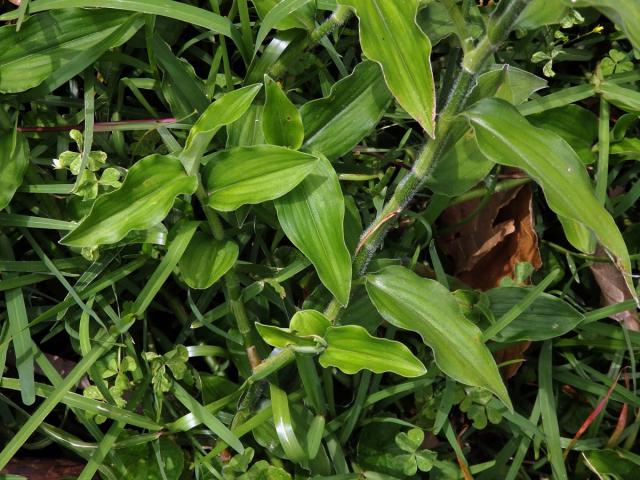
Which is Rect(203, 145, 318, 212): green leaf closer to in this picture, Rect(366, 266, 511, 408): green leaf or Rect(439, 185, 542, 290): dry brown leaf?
Rect(366, 266, 511, 408): green leaf

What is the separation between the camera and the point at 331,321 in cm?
118

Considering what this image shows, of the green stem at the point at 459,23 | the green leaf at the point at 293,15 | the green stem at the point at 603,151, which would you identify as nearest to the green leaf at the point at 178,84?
the green leaf at the point at 293,15

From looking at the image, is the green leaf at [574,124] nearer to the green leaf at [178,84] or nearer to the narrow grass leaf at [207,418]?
the green leaf at [178,84]

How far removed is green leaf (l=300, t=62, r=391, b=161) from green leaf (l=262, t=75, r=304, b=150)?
59 millimetres

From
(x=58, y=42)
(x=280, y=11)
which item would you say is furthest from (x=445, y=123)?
(x=58, y=42)

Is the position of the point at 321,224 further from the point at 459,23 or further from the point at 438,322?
the point at 459,23

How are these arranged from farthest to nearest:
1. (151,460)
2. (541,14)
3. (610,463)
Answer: (610,463)
(151,460)
(541,14)

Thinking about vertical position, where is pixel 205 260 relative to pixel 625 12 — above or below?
below

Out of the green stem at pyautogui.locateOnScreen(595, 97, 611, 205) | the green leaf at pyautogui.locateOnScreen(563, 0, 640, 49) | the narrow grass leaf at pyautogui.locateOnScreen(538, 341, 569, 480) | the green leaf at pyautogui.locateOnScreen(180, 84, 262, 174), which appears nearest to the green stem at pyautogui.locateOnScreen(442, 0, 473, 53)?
the green leaf at pyautogui.locateOnScreen(563, 0, 640, 49)

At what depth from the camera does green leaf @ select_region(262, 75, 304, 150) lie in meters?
1.10

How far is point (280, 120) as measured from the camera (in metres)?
1.13

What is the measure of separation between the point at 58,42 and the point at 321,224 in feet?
1.88

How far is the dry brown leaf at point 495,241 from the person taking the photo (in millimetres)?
1482

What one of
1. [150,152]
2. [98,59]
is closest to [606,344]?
[150,152]
